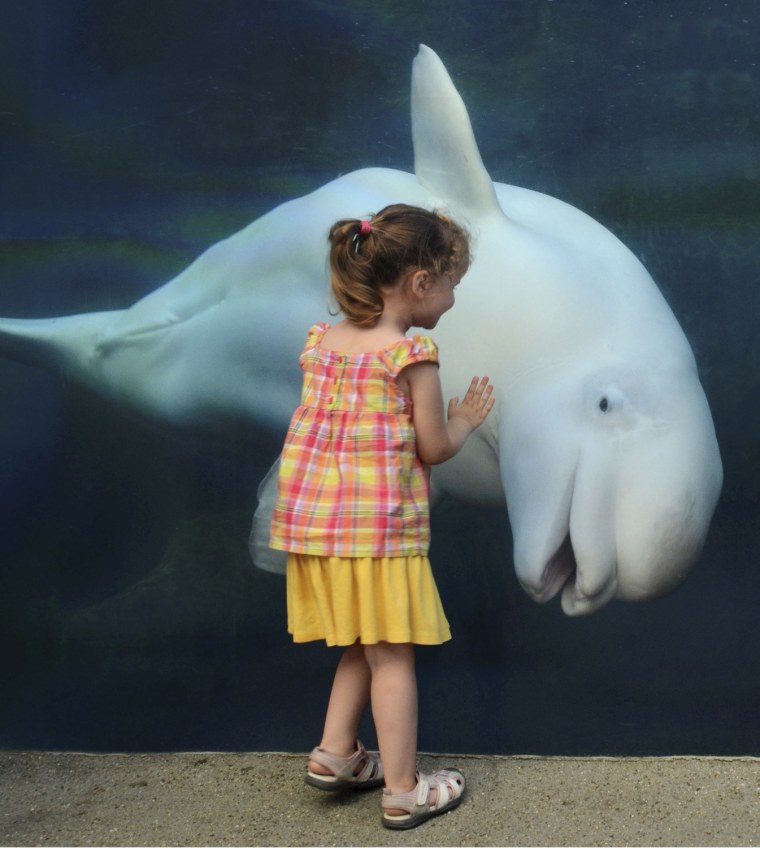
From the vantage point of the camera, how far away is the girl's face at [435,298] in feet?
12.5

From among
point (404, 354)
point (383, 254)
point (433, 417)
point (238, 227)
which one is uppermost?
point (238, 227)

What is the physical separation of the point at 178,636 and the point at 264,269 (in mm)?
1353

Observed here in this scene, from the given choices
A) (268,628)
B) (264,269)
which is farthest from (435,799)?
(264,269)

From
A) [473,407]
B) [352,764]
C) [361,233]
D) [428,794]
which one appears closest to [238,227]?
[361,233]

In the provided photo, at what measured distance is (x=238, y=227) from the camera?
15.1 ft

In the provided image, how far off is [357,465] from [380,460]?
0.23 ft

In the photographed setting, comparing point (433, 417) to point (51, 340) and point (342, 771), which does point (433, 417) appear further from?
point (51, 340)

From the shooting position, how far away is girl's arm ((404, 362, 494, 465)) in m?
3.81

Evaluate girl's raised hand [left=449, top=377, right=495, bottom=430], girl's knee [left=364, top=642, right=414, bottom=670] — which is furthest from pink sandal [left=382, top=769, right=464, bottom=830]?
girl's raised hand [left=449, top=377, right=495, bottom=430]

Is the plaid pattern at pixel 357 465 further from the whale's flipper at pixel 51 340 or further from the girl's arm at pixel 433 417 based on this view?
the whale's flipper at pixel 51 340

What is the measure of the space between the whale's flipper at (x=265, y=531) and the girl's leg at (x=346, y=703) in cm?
66

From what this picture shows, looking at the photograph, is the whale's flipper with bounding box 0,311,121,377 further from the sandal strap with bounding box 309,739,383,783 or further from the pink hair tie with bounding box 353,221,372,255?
the sandal strap with bounding box 309,739,383,783

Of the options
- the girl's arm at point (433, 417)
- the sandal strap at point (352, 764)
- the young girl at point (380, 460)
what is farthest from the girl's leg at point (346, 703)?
the girl's arm at point (433, 417)

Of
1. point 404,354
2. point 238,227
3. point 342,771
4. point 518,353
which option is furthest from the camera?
point 238,227
